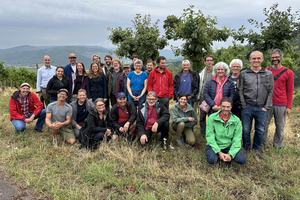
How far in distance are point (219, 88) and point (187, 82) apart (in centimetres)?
106

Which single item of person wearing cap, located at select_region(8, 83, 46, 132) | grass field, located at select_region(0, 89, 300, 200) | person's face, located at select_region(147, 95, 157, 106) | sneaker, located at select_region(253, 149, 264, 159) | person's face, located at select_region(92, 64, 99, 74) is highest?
person's face, located at select_region(92, 64, 99, 74)

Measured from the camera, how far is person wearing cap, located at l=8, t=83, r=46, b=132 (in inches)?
226

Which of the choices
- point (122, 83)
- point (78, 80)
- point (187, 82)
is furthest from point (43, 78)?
point (187, 82)

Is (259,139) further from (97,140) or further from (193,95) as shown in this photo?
(97,140)

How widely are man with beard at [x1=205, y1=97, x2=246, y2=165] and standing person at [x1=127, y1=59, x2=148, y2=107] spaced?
7.73 ft

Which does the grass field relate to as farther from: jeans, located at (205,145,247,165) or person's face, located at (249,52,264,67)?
person's face, located at (249,52,264,67)

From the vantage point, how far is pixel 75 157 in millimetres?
4418

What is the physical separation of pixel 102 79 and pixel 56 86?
1419 mm

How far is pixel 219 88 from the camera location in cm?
465

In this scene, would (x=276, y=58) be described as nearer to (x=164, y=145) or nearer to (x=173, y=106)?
(x=173, y=106)

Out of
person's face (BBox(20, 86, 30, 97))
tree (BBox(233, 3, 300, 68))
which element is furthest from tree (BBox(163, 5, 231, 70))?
person's face (BBox(20, 86, 30, 97))

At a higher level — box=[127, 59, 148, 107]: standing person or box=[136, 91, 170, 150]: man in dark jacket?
box=[127, 59, 148, 107]: standing person

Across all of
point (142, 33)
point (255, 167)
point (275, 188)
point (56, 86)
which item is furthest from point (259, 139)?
point (142, 33)

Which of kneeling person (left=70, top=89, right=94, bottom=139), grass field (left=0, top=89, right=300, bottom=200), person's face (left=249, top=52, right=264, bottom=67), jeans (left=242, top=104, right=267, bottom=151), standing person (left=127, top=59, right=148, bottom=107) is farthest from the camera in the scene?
standing person (left=127, top=59, right=148, bottom=107)
